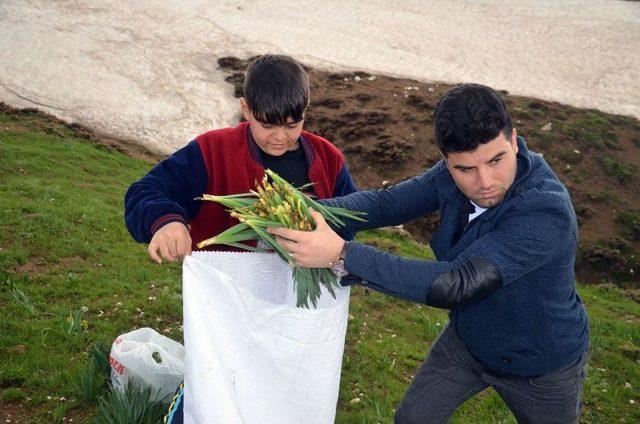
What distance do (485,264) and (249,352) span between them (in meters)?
0.95

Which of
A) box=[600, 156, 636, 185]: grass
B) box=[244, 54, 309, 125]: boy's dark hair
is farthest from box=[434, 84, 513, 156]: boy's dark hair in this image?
box=[600, 156, 636, 185]: grass

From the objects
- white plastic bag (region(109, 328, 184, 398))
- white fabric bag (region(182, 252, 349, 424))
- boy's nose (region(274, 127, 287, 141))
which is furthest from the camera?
white plastic bag (region(109, 328, 184, 398))

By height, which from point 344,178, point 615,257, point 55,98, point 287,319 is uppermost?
point 344,178

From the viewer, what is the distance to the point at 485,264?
2082mm

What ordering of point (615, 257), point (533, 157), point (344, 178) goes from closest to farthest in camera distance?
point (533, 157) → point (344, 178) → point (615, 257)

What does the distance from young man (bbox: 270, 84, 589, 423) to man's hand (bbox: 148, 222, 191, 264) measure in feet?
1.22

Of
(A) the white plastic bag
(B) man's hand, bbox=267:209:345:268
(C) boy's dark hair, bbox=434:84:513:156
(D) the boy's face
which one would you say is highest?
(C) boy's dark hair, bbox=434:84:513:156

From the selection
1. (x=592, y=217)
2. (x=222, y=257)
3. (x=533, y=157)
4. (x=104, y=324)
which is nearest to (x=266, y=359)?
(x=222, y=257)

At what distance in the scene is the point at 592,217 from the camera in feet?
29.0

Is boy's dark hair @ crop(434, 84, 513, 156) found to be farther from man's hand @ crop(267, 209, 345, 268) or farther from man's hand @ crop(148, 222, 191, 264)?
man's hand @ crop(148, 222, 191, 264)

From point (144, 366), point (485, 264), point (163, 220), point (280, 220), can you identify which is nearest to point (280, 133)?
point (280, 220)

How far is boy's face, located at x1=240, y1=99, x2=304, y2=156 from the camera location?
2.75 m

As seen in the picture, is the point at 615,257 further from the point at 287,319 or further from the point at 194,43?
the point at 194,43

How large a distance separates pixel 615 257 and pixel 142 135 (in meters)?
6.87
